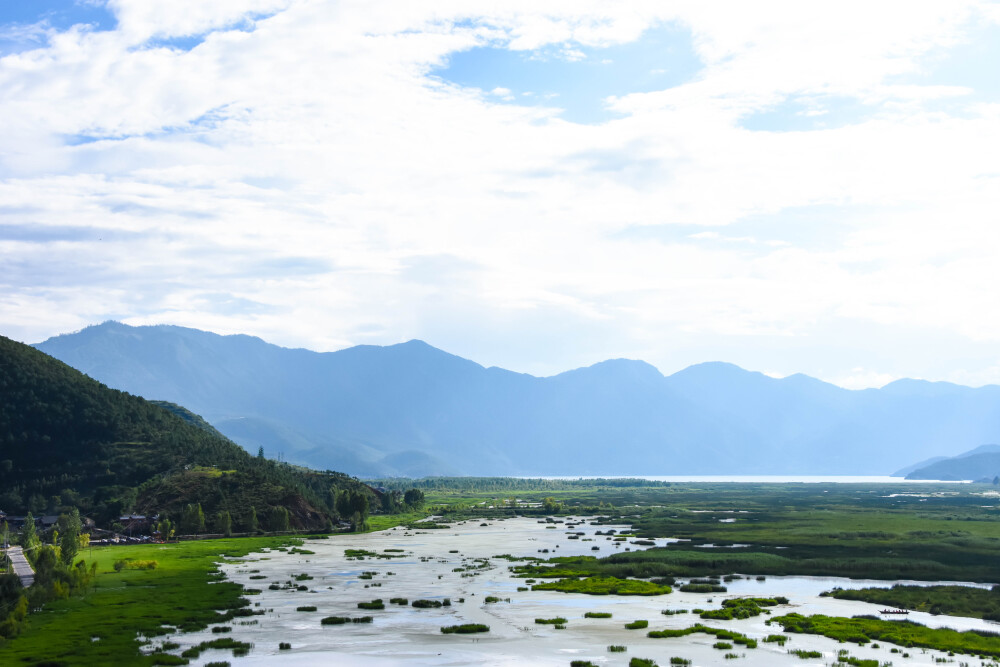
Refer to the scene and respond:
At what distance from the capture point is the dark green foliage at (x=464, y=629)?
53688 millimetres

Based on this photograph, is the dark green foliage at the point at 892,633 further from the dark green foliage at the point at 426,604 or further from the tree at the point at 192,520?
the tree at the point at 192,520

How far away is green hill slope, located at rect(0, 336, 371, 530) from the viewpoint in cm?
14050

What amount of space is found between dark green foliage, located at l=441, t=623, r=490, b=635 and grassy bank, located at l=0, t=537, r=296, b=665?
1605 cm

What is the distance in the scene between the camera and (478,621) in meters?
57.3

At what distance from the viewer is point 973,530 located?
12362 cm

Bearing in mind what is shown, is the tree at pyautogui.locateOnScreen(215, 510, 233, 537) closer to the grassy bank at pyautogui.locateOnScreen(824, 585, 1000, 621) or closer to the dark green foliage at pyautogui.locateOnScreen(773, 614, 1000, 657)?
the grassy bank at pyautogui.locateOnScreen(824, 585, 1000, 621)

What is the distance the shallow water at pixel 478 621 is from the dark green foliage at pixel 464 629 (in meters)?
0.57

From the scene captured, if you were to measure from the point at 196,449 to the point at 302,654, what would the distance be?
136 metres

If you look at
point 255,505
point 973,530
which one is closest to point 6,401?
point 255,505

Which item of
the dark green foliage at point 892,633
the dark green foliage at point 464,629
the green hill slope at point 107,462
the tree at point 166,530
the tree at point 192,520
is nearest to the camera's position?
the dark green foliage at point 892,633

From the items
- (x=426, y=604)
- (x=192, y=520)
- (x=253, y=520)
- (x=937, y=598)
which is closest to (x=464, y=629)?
(x=426, y=604)

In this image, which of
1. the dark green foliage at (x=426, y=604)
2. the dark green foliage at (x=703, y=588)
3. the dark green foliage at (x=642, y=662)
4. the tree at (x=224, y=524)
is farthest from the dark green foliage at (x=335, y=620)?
the tree at (x=224, y=524)

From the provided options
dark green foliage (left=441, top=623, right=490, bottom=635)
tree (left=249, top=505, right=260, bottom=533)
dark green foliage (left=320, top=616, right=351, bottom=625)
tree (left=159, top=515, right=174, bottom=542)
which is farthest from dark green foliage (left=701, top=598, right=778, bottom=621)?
tree (left=249, top=505, right=260, bottom=533)

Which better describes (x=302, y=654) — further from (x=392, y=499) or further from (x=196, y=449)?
(x=392, y=499)
